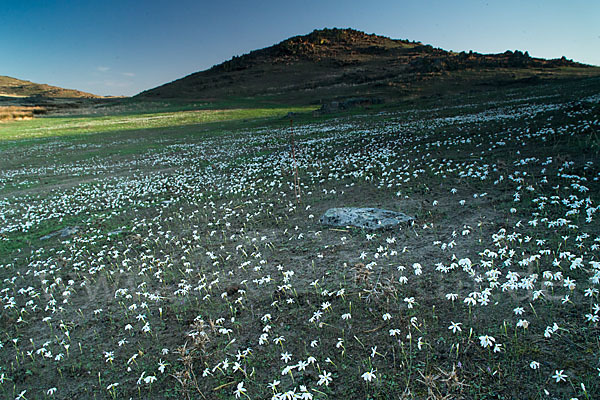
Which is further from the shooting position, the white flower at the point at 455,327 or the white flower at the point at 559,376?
the white flower at the point at 455,327

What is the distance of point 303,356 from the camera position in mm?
5230

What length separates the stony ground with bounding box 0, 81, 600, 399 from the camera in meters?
4.64

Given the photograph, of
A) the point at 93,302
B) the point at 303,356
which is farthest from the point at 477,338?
the point at 93,302

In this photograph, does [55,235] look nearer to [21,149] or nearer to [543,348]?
[543,348]

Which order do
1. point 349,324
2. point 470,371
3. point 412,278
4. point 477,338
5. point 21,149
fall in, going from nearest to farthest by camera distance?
point 470,371, point 477,338, point 349,324, point 412,278, point 21,149

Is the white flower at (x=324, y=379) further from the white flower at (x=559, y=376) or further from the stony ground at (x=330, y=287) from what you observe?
the white flower at (x=559, y=376)

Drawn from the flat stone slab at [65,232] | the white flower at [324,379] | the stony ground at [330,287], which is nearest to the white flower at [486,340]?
the stony ground at [330,287]

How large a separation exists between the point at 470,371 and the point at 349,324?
77.4 inches

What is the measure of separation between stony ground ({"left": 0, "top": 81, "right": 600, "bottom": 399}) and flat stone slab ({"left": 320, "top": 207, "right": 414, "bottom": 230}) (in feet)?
1.24

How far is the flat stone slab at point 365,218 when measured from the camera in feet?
30.4

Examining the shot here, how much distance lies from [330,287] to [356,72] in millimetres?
127242

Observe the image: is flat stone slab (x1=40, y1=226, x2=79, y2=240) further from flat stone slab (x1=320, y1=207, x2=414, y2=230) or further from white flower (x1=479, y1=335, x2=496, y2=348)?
white flower (x1=479, y1=335, x2=496, y2=348)

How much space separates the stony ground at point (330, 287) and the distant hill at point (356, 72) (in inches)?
2112

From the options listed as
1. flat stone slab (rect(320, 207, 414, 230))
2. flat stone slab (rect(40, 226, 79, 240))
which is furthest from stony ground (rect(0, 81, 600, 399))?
Answer: flat stone slab (rect(320, 207, 414, 230))
